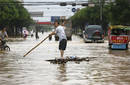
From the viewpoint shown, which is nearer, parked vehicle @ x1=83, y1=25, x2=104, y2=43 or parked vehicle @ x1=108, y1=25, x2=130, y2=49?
parked vehicle @ x1=108, y1=25, x2=130, y2=49

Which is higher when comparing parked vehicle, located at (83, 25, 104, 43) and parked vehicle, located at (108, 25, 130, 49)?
parked vehicle, located at (108, 25, 130, 49)

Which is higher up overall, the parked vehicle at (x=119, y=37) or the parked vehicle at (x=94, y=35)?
the parked vehicle at (x=119, y=37)

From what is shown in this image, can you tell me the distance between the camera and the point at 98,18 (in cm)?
10219

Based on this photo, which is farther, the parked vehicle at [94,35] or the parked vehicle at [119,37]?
the parked vehicle at [94,35]

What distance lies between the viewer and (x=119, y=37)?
109 ft

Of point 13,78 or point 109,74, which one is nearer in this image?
point 13,78

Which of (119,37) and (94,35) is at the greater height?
(119,37)

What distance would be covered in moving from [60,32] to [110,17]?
164 feet

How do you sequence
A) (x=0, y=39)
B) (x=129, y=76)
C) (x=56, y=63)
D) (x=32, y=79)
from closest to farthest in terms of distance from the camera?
(x=32, y=79)
(x=129, y=76)
(x=56, y=63)
(x=0, y=39)

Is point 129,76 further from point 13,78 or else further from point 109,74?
point 13,78

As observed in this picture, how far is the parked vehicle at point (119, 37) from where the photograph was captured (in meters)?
33.5

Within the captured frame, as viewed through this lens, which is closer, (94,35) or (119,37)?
(119,37)

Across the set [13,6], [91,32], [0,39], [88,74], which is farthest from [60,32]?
[13,6]

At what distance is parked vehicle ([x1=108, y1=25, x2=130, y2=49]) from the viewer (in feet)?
110
